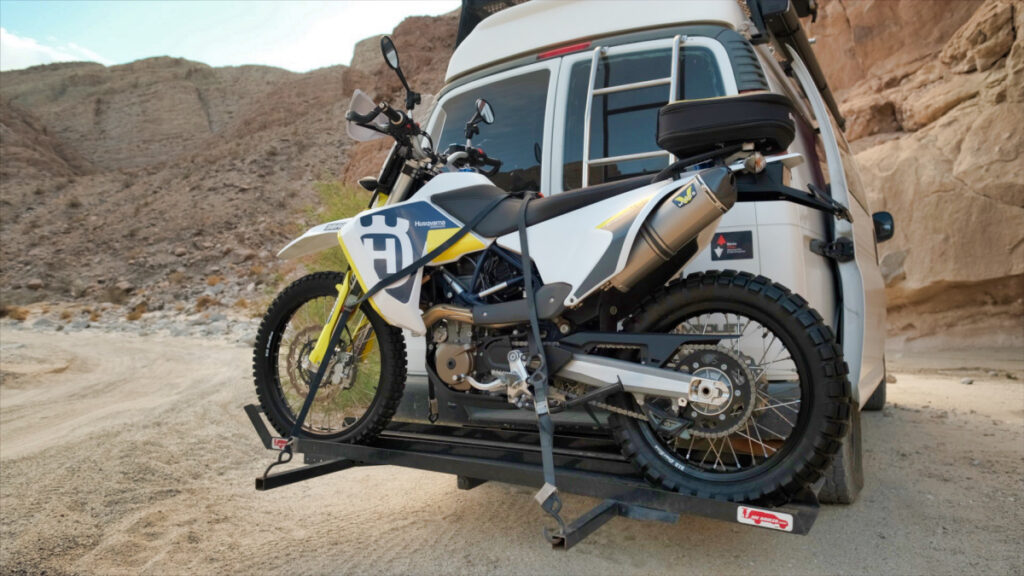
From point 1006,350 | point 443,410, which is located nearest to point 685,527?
point 443,410

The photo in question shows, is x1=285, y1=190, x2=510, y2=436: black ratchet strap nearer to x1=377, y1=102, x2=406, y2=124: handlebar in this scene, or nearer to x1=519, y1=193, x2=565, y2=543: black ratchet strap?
x1=519, y1=193, x2=565, y2=543: black ratchet strap

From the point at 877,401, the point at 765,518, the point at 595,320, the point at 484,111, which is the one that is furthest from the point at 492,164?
the point at 877,401

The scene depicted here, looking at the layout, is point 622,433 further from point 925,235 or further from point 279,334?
point 925,235

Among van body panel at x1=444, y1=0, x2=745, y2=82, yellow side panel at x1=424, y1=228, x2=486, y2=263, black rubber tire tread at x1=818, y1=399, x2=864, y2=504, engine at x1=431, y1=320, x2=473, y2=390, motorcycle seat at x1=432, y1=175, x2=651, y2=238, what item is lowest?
black rubber tire tread at x1=818, y1=399, x2=864, y2=504

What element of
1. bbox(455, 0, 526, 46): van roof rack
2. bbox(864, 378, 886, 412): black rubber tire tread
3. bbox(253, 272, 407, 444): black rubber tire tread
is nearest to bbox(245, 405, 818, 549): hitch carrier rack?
bbox(253, 272, 407, 444): black rubber tire tread

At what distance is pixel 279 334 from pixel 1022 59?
1165 cm

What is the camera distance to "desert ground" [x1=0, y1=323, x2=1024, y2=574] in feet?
9.84

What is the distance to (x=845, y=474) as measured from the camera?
2980mm

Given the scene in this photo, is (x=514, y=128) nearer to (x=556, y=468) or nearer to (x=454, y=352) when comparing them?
(x=454, y=352)

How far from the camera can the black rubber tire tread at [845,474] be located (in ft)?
9.73

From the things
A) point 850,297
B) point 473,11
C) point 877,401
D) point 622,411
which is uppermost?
point 473,11

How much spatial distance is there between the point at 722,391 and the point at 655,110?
4.97ft

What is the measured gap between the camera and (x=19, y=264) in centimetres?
2830

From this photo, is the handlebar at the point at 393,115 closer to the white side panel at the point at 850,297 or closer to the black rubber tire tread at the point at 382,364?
the black rubber tire tread at the point at 382,364
